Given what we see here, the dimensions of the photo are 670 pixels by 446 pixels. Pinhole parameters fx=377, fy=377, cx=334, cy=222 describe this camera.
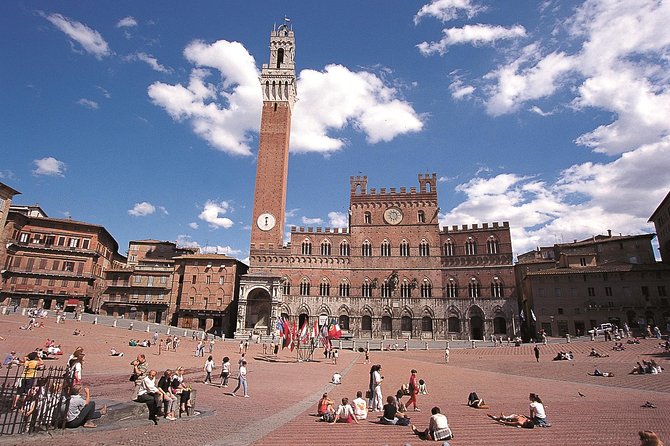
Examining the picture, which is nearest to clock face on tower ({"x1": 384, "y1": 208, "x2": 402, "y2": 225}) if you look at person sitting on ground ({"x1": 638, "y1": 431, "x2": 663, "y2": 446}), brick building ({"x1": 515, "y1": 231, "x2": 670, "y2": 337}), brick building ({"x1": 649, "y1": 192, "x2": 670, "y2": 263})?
brick building ({"x1": 515, "y1": 231, "x2": 670, "y2": 337})

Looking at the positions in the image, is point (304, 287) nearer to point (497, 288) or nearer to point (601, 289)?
point (497, 288)

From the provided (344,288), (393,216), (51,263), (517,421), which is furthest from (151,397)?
(51,263)

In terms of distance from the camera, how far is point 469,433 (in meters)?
9.41

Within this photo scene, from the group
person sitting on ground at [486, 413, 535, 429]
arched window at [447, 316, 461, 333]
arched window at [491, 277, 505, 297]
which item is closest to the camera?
person sitting on ground at [486, 413, 535, 429]

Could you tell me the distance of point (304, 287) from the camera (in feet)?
164

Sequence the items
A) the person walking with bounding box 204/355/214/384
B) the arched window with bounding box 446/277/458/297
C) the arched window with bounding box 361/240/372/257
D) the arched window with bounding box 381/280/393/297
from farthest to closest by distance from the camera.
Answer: the arched window with bounding box 361/240/372/257, the arched window with bounding box 381/280/393/297, the arched window with bounding box 446/277/458/297, the person walking with bounding box 204/355/214/384

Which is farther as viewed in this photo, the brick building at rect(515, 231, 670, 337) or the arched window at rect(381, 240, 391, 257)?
the arched window at rect(381, 240, 391, 257)

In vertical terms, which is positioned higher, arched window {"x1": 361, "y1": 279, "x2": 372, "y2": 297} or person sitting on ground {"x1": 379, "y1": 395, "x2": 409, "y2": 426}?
arched window {"x1": 361, "y1": 279, "x2": 372, "y2": 297}

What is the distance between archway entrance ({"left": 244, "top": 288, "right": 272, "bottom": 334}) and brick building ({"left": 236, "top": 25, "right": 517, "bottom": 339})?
12 cm

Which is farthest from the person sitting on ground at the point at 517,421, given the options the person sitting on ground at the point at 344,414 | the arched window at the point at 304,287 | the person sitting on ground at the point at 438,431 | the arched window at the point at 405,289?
the arched window at the point at 304,287

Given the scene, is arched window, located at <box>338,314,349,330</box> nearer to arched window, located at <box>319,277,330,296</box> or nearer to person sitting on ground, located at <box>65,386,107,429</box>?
arched window, located at <box>319,277,330,296</box>

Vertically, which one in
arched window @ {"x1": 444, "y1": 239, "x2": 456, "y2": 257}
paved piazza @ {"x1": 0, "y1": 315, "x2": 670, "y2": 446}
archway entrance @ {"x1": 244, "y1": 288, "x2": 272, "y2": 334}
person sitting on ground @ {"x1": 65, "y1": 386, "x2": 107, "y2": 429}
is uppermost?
arched window @ {"x1": 444, "y1": 239, "x2": 456, "y2": 257}

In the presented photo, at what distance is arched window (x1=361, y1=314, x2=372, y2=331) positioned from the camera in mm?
48678

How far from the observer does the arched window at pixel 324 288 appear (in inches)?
1972
